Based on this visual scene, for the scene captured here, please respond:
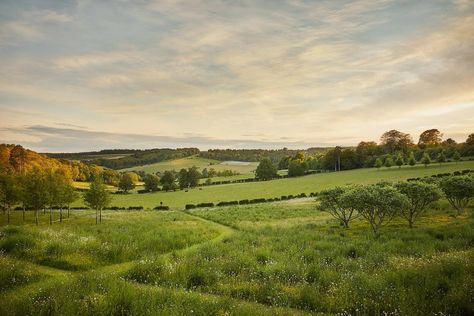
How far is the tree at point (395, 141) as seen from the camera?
145000mm

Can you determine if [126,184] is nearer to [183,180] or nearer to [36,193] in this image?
[183,180]

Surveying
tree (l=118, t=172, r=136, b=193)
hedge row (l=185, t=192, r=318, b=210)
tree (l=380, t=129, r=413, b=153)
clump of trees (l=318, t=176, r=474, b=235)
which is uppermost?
tree (l=380, t=129, r=413, b=153)

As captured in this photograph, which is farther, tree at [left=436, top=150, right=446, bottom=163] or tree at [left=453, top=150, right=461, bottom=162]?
tree at [left=436, top=150, right=446, bottom=163]

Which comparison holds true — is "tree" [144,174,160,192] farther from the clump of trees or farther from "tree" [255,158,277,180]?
A: the clump of trees

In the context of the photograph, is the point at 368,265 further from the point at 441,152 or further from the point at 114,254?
the point at 441,152

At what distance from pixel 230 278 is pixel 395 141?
5907 inches

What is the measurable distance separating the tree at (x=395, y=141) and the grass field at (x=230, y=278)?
437 feet

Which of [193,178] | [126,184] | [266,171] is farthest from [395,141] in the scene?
[126,184]

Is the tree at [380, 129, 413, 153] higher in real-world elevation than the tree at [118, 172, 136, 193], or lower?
higher

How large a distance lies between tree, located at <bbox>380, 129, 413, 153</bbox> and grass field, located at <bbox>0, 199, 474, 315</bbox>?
133106 mm

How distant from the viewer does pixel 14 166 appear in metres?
110

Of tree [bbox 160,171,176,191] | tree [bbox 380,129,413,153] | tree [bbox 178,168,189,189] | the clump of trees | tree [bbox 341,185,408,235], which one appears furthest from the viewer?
tree [bbox 380,129,413,153]

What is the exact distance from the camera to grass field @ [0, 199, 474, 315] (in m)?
10.4

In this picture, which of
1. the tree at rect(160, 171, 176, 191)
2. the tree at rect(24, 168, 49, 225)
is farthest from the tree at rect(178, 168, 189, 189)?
the tree at rect(24, 168, 49, 225)
